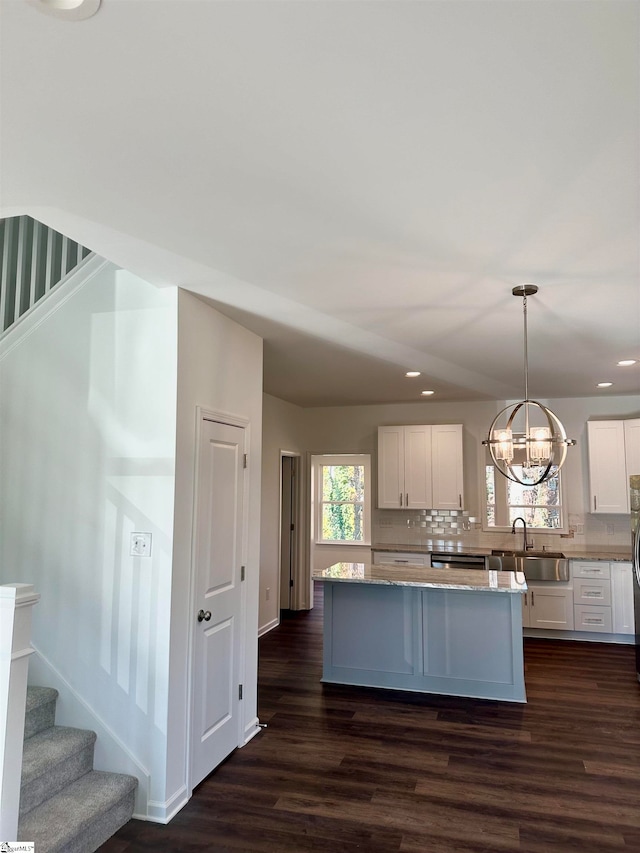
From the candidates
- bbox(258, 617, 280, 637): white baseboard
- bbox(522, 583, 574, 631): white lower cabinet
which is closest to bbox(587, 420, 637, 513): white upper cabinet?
bbox(522, 583, 574, 631): white lower cabinet

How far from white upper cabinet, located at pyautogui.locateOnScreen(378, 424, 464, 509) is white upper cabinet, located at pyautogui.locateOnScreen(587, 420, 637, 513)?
1491 mm

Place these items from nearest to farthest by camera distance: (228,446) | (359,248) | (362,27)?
(362,27)
(359,248)
(228,446)

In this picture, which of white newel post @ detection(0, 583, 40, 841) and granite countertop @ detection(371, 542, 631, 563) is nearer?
white newel post @ detection(0, 583, 40, 841)

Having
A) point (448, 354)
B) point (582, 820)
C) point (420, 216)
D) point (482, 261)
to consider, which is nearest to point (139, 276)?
point (420, 216)

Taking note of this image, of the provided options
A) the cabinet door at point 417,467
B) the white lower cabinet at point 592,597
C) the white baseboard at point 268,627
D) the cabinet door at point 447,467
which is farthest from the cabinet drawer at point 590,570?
the white baseboard at point 268,627

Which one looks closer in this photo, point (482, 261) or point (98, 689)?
point (482, 261)

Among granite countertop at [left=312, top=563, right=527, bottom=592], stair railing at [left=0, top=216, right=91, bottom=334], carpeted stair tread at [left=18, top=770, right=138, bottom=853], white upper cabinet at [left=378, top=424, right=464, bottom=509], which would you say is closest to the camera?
carpeted stair tread at [left=18, top=770, right=138, bottom=853]

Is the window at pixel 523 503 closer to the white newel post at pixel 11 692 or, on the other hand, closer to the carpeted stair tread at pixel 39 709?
the carpeted stair tread at pixel 39 709

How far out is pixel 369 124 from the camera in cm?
173

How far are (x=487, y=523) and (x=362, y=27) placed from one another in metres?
6.46

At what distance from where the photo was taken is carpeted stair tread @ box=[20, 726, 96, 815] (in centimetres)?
261

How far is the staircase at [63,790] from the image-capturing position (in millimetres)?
2486

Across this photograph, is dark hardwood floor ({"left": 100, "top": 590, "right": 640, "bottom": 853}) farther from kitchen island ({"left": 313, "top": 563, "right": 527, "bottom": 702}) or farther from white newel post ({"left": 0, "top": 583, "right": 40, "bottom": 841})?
white newel post ({"left": 0, "top": 583, "right": 40, "bottom": 841})

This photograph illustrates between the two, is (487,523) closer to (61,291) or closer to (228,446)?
(228,446)
